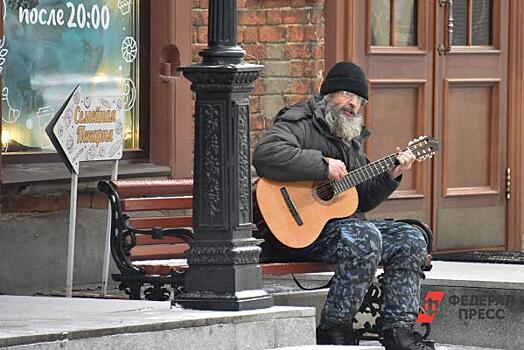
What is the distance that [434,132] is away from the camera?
1257 centimetres

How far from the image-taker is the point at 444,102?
41.3ft

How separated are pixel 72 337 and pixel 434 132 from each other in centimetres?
567

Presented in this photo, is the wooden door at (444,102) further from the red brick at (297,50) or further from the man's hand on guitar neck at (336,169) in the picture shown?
the man's hand on guitar neck at (336,169)

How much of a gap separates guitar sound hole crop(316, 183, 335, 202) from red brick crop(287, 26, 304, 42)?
2621 mm

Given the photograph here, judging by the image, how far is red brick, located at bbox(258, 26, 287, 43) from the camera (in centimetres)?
1152

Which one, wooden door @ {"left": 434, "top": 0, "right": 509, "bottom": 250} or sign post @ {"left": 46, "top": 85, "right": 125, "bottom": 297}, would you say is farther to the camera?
wooden door @ {"left": 434, "top": 0, "right": 509, "bottom": 250}

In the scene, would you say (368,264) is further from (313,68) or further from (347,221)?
(313,68)

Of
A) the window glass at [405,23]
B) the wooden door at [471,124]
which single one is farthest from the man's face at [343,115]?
the wooden door at [471,124]

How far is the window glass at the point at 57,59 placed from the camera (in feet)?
33.6

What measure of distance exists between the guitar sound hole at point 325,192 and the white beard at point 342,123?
0.97ft

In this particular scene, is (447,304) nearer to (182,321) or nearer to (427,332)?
(427,332)

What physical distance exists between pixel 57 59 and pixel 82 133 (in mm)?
957

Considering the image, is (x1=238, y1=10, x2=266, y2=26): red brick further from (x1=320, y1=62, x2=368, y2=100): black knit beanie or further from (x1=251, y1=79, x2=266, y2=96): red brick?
(x1=320, y1=62, x2=368, y2=100): black knit beanie

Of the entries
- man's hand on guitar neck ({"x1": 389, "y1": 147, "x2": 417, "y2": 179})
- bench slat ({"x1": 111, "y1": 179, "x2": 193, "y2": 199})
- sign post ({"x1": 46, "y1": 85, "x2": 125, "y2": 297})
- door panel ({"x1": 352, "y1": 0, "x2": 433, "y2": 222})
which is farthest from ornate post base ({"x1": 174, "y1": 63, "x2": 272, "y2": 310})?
door panel ({"x1": 352, "y1": 0, "x2": 433, "y2": 222})
